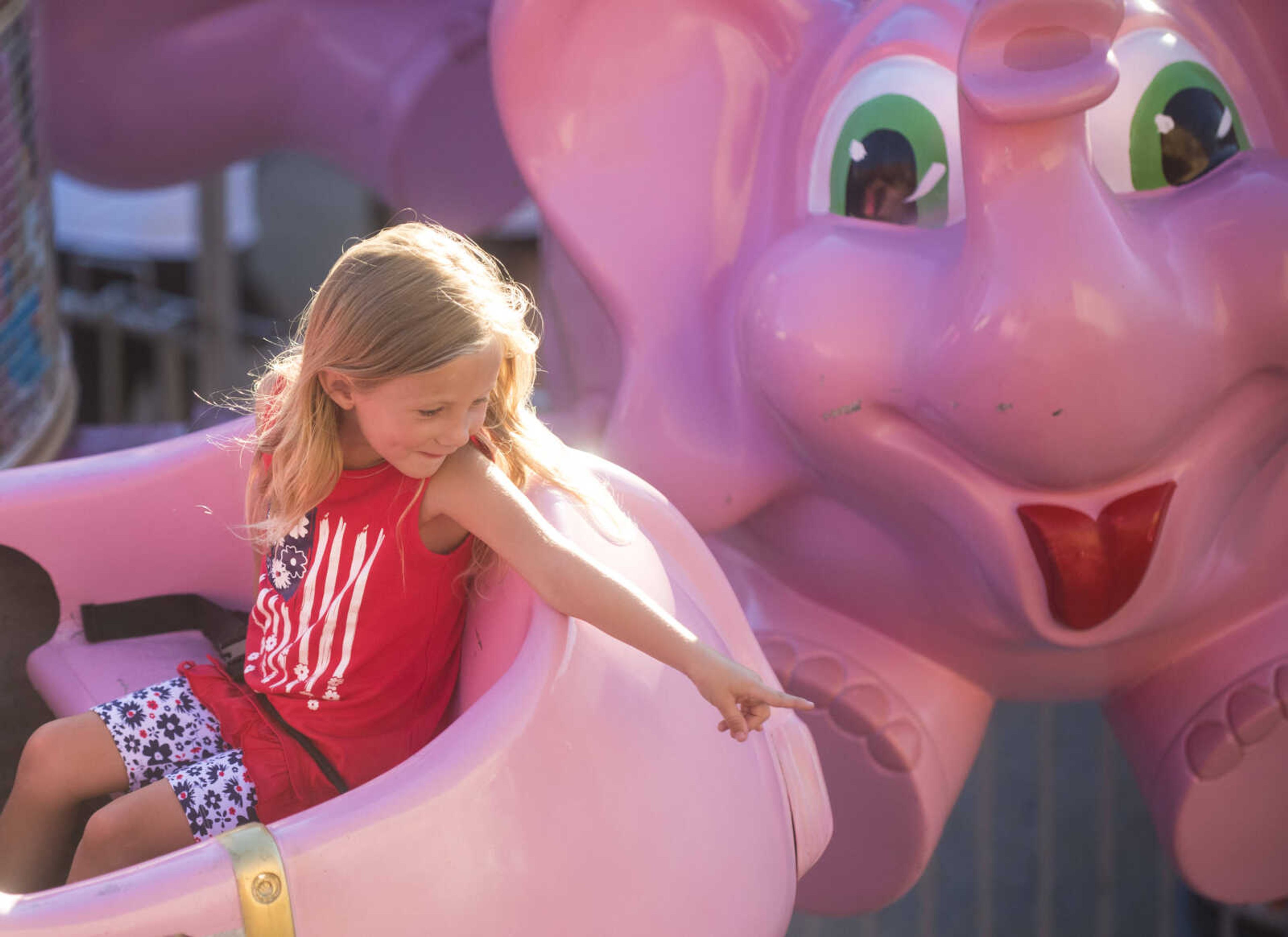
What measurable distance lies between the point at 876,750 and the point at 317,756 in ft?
1.65

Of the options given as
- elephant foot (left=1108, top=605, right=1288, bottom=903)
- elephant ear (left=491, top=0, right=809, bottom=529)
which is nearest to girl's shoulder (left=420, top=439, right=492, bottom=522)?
elephant ear (left=491, top=0, right=809, bottom=529)

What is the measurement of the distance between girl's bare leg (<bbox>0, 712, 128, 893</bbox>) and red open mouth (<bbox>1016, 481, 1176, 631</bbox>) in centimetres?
60

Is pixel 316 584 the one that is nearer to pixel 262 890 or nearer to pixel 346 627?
pixel 346 627

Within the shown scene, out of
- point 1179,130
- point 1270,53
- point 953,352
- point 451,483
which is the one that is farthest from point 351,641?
point 1270,53

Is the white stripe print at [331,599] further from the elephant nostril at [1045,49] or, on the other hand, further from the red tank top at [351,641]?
the elephant nostril at [1045,49]

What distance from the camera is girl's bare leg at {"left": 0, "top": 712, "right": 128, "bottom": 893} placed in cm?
96

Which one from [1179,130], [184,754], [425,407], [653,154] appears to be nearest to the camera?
[425,407]

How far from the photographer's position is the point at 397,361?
2.89 ft

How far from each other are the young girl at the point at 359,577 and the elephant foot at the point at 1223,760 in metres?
0.58

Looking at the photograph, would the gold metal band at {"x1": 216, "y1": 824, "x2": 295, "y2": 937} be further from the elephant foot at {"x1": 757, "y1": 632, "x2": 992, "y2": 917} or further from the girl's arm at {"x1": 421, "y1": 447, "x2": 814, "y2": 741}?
the elephant foot at {"x1": 757, "y1": 632, "x2": 992, "y2": 917}

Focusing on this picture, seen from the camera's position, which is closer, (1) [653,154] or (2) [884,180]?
(2) [884,180]

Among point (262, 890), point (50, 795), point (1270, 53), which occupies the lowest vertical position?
point (50, 795)

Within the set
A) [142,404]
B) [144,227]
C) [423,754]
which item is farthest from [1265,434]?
[142,404]

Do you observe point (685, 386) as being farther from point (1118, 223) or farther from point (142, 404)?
point (142, 404)
